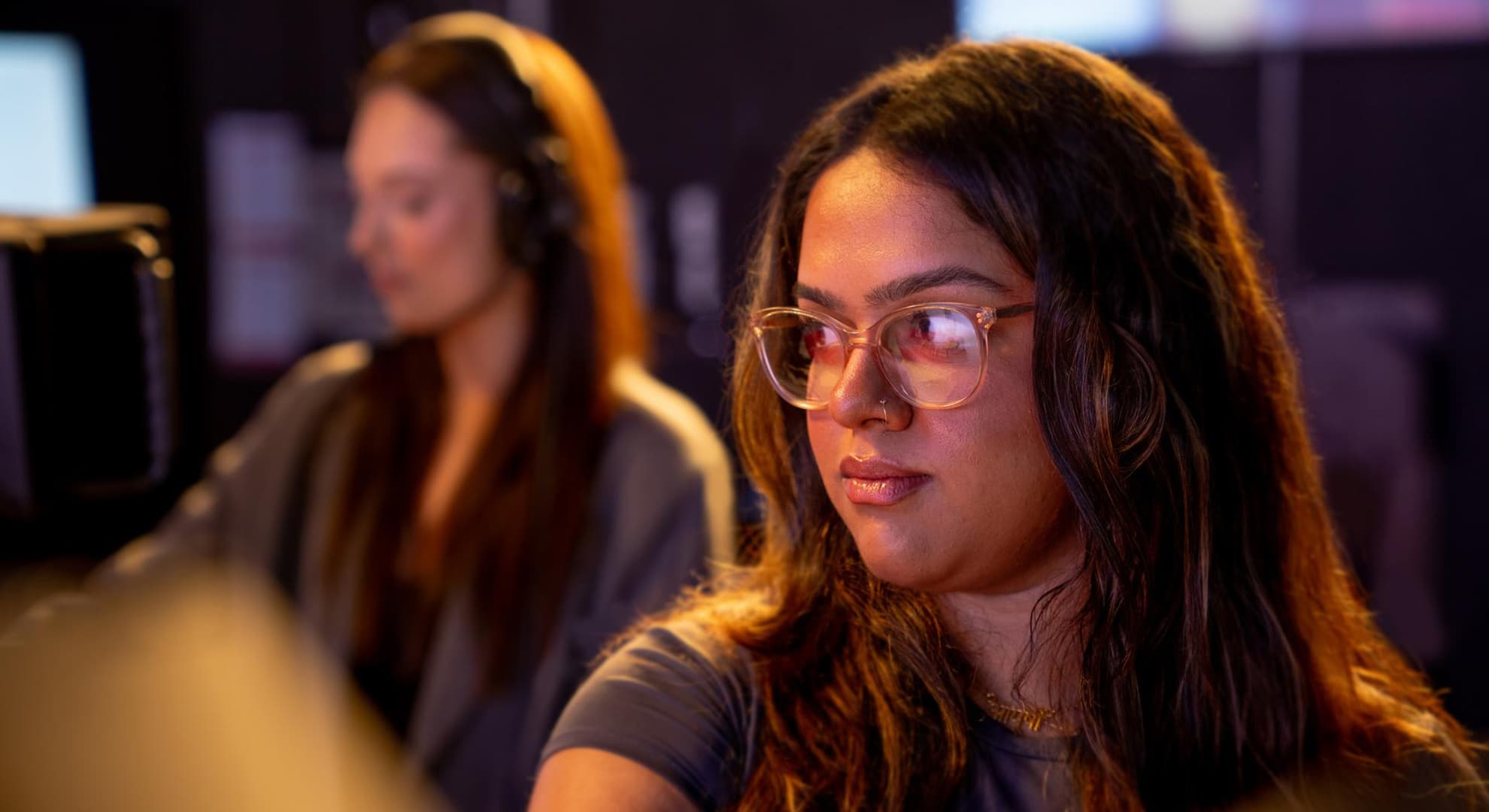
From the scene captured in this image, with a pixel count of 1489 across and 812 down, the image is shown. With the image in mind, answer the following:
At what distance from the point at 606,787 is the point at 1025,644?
33cm

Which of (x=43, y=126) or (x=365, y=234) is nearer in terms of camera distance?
(x=365, y=234)

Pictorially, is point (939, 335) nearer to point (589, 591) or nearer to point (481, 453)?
point (589, 591)

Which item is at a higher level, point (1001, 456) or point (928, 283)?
point (928, 283)

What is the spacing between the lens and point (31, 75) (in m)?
2.37

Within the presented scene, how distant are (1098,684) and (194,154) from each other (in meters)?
2.39

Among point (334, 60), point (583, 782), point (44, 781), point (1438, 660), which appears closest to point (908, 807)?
point (583, 782)

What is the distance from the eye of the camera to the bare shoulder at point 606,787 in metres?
0.99

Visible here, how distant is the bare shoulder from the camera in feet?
3.24

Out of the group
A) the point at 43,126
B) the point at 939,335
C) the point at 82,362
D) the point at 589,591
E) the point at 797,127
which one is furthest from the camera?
the point at 797,127

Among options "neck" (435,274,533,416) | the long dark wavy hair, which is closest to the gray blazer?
"neck" (435,274,533,416)

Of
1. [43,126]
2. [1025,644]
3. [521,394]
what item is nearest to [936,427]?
[1025,644]

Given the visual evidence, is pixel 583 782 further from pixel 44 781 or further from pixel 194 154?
pixel 194 154

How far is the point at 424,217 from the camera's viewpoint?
1926mm

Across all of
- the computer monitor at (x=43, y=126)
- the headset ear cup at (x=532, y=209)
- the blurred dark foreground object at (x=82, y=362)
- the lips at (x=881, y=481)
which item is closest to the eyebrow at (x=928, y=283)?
the lips at (x=881, y=481)
